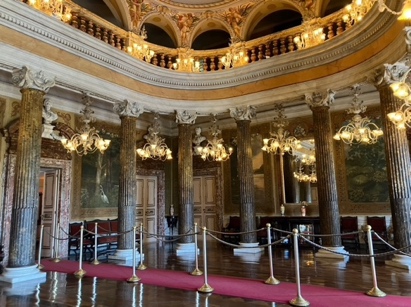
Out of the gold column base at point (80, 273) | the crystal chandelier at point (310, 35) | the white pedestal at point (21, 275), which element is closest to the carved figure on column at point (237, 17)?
the crystal chandelier at point (310, 35)

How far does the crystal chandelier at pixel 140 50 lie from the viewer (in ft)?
30.0

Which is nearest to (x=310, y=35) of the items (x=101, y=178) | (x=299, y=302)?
(x=299, y=302)

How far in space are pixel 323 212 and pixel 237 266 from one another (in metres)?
2.66

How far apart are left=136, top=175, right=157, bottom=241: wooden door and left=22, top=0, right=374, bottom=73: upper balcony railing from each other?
4900mm

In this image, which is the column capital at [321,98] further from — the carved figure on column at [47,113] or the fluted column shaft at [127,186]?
the carved figure on column at [47,113]

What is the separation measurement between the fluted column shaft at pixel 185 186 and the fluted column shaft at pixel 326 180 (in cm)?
382

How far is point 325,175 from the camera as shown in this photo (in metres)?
8.26

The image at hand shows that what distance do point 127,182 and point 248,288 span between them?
4669 millimetres

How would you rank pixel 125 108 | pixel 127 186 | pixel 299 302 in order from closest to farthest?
pixel 299 302 → pixel 127 186 → pixel 125 108

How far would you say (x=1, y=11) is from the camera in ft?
20.4

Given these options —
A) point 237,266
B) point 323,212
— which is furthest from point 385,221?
point 237,266

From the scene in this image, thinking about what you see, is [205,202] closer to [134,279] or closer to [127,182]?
[127,182]

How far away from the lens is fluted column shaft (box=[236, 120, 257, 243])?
31.1 feet

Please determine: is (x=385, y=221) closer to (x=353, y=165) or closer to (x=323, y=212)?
(x=353, y=165)
